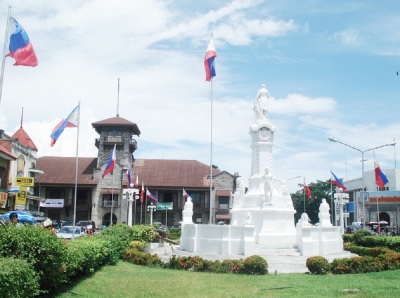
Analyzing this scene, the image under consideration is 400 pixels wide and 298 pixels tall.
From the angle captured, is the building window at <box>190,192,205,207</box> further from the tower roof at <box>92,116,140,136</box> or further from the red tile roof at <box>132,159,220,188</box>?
the tower roof at <box>92,116,140,136</box>

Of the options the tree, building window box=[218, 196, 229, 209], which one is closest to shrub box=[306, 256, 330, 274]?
building window box=[218, 196, 229, 209]

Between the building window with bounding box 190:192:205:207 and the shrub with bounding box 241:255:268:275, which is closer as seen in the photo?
the shrub with bounding box 241:255:268:275

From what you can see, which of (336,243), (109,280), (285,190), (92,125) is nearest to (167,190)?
(92,125)

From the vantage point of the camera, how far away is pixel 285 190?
25688mm

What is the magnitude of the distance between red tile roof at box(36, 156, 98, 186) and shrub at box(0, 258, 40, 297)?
47.9m

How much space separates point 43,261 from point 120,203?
152ft

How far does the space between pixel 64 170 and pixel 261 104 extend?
37850 mm

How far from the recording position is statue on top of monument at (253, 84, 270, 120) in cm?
2756

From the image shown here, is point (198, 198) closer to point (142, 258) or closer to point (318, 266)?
point (142, 258)

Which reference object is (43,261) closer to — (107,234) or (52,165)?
(107,234)

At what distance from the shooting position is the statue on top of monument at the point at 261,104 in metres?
27.6

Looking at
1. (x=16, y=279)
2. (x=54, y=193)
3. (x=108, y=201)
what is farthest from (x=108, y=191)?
(x=16, y=279)

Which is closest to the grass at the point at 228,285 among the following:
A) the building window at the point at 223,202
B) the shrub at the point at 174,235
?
the shrub at the point at 174,235

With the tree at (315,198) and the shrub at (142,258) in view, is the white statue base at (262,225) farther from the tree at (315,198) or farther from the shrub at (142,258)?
the tree at (315,198)
